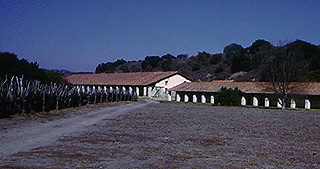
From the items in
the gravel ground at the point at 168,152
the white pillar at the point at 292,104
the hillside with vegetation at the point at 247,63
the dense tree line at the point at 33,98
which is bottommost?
the white pillar at the point at 292,104

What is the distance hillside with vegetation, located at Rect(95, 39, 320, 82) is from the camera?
45.1 metres

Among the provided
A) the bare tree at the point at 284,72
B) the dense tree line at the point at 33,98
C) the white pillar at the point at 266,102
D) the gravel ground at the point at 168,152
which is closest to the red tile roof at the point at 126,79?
the white pillar at the point at 266,102

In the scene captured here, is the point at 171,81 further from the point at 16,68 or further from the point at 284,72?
the point at 16,68

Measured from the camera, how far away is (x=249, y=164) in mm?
6832

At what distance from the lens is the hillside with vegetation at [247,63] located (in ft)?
148

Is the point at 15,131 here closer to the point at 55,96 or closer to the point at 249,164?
the point at 249,164

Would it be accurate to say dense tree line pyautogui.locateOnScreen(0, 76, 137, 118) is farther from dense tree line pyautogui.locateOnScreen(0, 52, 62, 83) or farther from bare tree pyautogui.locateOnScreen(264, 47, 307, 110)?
bare tree pyautogui.locateOnScreen(264, 47, 307, 110)

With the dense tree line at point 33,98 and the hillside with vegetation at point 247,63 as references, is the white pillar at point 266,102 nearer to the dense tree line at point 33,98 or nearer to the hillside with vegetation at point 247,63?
the hillside with vegetation at point 247,63

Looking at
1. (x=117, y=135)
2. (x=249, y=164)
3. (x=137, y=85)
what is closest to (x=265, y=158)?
(x=249, y=164)

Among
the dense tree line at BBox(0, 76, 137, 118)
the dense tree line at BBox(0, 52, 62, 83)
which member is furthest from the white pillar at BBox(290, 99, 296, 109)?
the dense tree line at BBox(0, 52, 62, 83)

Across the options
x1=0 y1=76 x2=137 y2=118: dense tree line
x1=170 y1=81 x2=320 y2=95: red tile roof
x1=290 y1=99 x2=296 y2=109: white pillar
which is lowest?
x1=290 y1=99 x2=296 y2=109: white pillar

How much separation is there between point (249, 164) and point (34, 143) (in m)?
5.59

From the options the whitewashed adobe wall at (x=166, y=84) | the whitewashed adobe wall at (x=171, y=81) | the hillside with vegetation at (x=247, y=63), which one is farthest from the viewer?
the whitewashed adobe wall at (x=171, y=81)

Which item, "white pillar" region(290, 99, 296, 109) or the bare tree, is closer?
the bare tree
